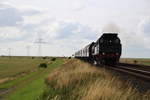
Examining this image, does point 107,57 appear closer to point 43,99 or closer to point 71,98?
point 43,99

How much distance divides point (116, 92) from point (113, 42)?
22854 mm

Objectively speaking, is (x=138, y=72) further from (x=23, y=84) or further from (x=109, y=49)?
(x=23, y=84)

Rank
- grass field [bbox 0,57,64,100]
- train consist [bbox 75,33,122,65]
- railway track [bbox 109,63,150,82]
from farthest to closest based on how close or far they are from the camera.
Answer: train consist [bbox 75,33,122,65]
grass field [bbox 0,57,64,100]
railway track [bbox 109,63,150,82]

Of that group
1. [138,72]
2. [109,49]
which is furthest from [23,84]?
[138,72]

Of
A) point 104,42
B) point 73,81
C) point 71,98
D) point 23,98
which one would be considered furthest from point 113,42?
point 71,98

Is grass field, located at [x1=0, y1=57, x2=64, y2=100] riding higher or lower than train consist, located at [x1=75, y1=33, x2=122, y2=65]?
lower

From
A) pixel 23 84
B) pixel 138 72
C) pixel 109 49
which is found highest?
pixel 109 49

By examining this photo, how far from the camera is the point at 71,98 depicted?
10.9 metres

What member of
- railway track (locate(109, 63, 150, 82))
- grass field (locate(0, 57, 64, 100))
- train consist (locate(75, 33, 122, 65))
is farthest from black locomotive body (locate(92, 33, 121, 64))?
grass field (locate(0, 57, 64, 100))

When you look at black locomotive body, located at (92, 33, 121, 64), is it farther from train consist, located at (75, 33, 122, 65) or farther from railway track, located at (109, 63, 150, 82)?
railway track, located at (109, 63, 150, 82)

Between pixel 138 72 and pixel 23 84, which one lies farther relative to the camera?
pixel 23 84

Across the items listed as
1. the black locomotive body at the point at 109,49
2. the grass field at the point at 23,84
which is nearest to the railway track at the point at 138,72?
the black locomotive body at the point at 109,49

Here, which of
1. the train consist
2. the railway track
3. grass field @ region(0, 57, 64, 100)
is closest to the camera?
the railway track

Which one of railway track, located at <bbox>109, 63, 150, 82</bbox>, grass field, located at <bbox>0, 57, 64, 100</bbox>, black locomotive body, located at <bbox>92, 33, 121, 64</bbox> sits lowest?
grass field, located at <bbox>0, 57, 64, 100</bbox>
